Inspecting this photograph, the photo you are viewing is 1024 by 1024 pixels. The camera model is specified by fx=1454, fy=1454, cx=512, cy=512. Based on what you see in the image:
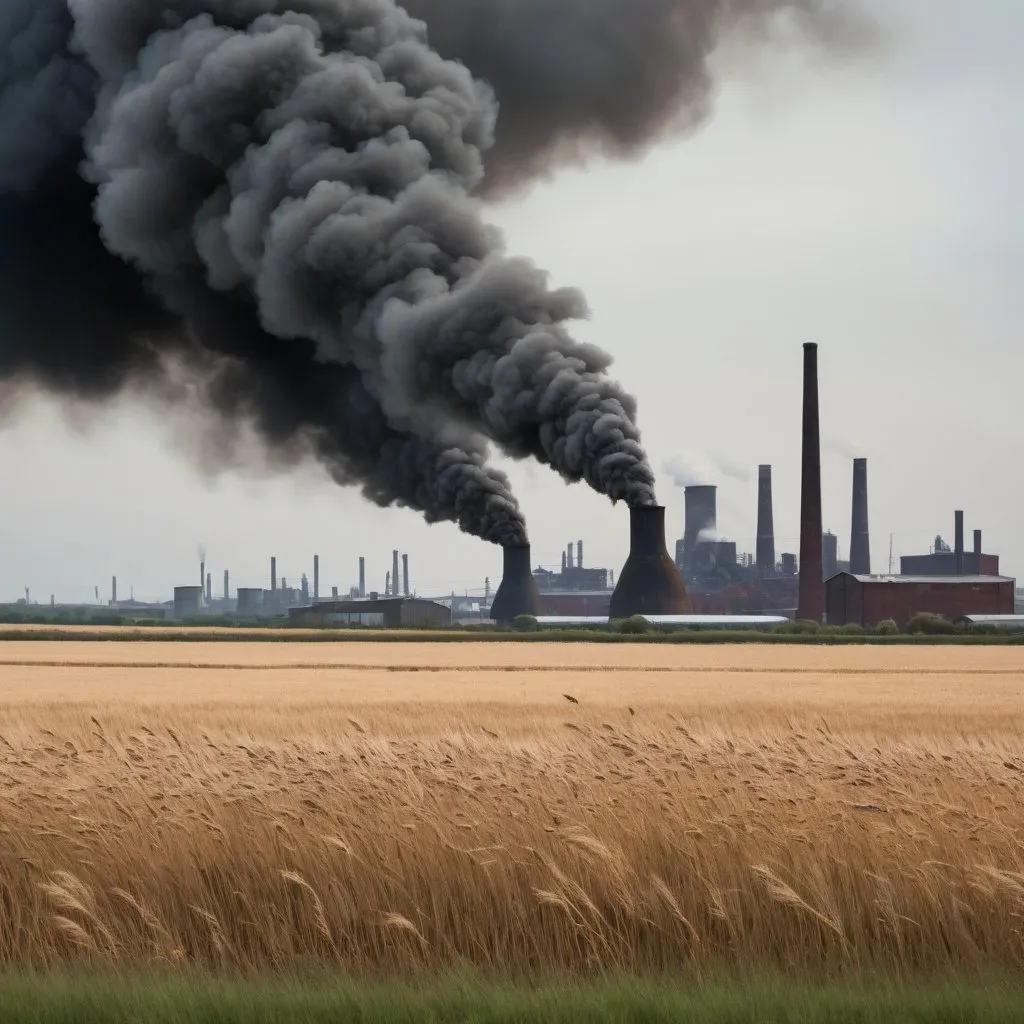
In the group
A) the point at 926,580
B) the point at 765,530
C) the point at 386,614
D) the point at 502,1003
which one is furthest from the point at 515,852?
the point at 765,530

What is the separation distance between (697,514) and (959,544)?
25435 millimetres

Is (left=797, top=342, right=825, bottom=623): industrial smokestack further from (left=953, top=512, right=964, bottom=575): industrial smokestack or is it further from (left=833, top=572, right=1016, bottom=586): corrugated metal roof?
(left=953, top=512, right=964, bottom=575): industrial smokestack

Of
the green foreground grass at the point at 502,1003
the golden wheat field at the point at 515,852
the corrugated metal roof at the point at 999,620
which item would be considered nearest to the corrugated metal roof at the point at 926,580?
the corrugated metal roof at the point at 999,620

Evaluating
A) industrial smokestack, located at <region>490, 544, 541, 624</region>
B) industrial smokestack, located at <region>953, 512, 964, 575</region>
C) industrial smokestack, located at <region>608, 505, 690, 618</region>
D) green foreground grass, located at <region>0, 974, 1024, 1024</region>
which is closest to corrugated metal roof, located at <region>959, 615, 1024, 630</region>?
industrial smokestack, located at <region>608, 505, 690, 618</region>

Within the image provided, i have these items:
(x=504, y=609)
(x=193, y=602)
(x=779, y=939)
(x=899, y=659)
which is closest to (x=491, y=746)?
(x=779, y=939)

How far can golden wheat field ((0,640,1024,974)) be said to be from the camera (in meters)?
7.60

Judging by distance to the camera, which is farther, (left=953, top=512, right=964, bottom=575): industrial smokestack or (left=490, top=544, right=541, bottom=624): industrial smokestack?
(left=953, top=512, right=964, bottom=575): industrial smokestack

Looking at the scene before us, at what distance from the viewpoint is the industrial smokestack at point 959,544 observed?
411 feet

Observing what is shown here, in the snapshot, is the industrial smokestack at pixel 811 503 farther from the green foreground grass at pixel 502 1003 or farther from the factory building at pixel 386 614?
the green foreground grass at pixel 502 1003

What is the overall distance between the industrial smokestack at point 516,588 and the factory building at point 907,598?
1855 cm

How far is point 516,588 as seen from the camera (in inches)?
3189

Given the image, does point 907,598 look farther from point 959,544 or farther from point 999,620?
point 959,544

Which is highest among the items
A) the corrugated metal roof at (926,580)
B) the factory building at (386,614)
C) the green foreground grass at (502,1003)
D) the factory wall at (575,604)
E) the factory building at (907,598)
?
the corrugated metal roof at (926,580)

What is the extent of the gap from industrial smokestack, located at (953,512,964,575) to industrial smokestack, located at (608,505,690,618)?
64.6 meters
